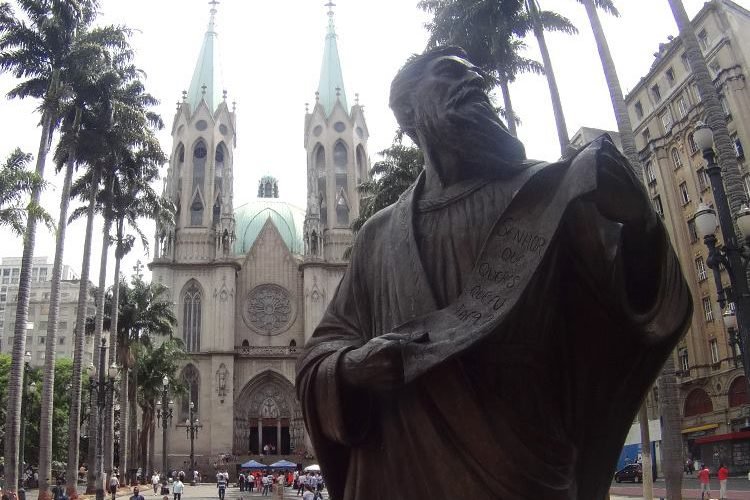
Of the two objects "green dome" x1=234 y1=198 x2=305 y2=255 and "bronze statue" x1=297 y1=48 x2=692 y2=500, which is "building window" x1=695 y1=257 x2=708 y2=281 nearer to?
"green dome" x1=234 y1=198 x2=305 y2=255

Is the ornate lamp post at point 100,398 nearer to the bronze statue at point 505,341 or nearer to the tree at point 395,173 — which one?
the tree at point 395,173

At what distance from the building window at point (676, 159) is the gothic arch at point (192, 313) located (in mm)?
34475

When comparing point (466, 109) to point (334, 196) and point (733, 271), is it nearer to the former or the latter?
point (733, 271)

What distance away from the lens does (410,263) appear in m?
2.25

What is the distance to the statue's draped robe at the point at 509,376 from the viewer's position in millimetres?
1930

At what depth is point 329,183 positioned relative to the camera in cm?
5797

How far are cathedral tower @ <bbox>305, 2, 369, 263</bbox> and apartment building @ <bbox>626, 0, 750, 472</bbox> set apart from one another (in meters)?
24.9

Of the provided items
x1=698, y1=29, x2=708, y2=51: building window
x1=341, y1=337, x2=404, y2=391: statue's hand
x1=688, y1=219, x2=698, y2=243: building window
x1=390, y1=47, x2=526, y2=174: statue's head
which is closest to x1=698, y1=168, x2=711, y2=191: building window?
x1=688, y1=219, x2=698, y2=243: building window

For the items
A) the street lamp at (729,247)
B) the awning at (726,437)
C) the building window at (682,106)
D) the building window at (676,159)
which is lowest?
the awning at (726,437)

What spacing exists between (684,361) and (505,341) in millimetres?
38769

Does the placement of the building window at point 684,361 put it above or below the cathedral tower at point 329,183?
below

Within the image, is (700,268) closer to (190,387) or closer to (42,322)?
(190,387)

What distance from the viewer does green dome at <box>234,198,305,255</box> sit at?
209 ft

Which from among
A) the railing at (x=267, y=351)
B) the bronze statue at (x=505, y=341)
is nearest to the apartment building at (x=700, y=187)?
the railing at (x=267, y=351)
